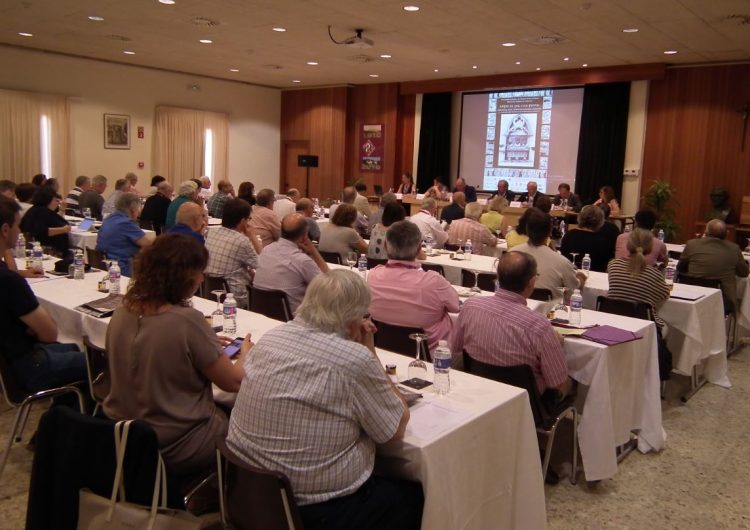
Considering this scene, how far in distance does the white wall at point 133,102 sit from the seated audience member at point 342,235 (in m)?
8.89

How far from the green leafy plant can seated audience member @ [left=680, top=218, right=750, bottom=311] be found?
5.69 m

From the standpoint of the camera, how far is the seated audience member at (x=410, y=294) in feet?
11.6

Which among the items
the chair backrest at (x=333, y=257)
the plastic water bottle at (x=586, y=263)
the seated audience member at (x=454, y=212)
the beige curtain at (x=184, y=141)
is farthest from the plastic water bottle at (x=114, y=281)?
the beige curtain at (x=184, y=141)

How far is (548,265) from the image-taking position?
448 centimetres

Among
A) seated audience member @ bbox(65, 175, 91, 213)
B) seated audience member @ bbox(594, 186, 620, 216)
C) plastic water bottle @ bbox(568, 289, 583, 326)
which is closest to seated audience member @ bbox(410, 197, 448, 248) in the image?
plastic water bottle @ bbox(568, 289, 583, 326)

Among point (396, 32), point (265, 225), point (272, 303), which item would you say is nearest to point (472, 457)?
point (272, 303)

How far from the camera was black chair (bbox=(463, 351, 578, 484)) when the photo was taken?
9.70ft

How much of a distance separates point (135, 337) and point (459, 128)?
1331cm

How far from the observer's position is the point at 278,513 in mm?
1905

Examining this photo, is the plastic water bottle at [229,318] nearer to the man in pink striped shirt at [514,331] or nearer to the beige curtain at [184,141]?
the man in pink striped shirt at [514,331]

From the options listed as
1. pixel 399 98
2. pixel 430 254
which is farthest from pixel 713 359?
pixel 399 98

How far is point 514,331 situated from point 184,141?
13448 millimetres

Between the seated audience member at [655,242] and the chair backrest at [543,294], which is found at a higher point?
the seated audience member at [655,242]

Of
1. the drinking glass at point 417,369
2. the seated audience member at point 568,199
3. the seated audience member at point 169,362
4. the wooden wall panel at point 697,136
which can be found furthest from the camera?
the seated audience member at point 568,199
